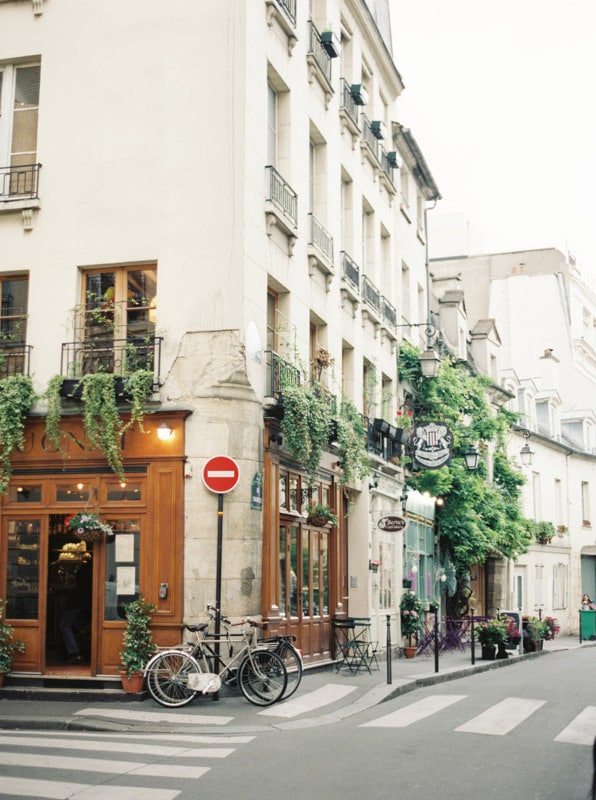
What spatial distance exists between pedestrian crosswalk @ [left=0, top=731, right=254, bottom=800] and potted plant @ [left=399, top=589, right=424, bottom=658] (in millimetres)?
12585

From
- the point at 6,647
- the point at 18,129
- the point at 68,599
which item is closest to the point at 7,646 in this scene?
the point at 6,647

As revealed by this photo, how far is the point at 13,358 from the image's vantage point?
15398 mm

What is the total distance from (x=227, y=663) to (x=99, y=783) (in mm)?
5536

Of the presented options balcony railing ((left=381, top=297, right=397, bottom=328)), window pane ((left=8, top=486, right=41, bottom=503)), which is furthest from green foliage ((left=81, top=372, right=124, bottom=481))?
balcony railing ((left=381, top=297, right=397, bottom=328))

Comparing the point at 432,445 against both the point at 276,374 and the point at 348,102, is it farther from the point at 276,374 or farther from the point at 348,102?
the point at 276,374

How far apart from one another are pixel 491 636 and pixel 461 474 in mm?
5416

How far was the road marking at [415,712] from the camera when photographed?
11.8 m

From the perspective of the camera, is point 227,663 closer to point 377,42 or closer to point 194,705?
point 194,705

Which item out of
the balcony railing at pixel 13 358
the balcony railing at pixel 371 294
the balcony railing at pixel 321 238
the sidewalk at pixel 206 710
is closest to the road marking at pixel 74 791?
the sidewalk at pixel 206 710

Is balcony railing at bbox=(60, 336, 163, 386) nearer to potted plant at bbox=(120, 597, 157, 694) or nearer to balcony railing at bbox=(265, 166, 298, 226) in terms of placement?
balcony railing at bbox=(265, 166, 298, 226)

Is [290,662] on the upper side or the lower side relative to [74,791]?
upper

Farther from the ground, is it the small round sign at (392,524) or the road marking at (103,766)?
the small round sign at (392,524)

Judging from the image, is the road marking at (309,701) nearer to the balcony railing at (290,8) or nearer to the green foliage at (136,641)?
the green foliage at (136,641)

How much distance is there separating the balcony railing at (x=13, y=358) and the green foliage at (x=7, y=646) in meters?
3.30
